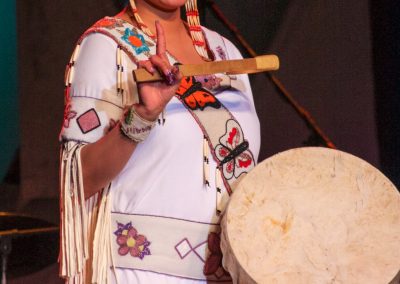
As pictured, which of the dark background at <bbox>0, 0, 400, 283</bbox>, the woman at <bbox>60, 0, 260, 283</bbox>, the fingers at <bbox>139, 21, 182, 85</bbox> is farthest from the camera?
the dark background at <bbox>0, 0, 400, 283</bbox>

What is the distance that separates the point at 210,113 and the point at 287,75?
3.97 feet

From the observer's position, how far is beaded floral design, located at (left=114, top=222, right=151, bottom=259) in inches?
55.5

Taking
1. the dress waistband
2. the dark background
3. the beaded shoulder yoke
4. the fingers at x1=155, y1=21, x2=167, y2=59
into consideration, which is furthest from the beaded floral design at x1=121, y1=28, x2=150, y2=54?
the dark background

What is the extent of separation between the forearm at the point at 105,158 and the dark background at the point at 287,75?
1.20 meters

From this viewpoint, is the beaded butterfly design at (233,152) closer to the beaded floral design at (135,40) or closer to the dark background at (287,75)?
the beaded floral design at (135,40)

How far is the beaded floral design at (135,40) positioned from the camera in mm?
1473

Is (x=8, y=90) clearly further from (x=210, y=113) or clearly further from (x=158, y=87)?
(x=158, y=87)

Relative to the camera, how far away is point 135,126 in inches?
51.8

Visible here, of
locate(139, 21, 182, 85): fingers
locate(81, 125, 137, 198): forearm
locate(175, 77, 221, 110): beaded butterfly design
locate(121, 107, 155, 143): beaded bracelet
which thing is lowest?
locate(81, 125, 137, 198): forearm

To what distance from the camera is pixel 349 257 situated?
1.35 meters

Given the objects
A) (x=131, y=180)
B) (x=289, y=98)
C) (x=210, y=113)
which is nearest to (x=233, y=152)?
(x=210, y=113)

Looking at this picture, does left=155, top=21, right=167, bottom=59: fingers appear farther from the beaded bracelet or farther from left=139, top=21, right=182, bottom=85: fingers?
the beaded bracelet

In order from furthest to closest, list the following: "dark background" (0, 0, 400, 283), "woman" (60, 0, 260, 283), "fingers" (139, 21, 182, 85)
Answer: "dark background" (0, 0, 400, 283) < "woman" (60, 0, 260, 283) < "fingers" (139, 21, 182, 85)

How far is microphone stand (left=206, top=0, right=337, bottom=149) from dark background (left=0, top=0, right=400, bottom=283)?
26mm
